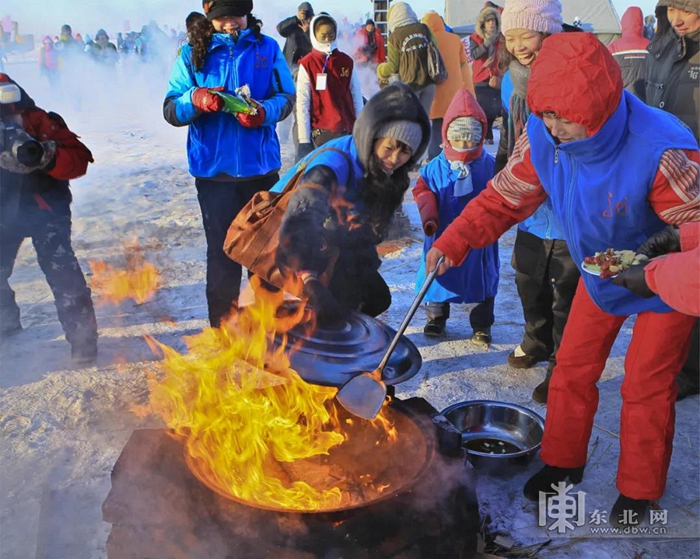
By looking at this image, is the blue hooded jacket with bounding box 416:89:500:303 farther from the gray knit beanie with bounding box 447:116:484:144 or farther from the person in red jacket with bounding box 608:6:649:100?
the person in red jacket with bounding box 608:6:649:100

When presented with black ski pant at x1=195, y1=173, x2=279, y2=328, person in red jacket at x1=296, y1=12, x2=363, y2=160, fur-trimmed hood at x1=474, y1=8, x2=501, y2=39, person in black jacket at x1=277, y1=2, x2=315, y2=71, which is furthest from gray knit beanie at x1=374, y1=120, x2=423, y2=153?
fur-trimmed hood at x1=474, y1=8, x2=501, y2=39

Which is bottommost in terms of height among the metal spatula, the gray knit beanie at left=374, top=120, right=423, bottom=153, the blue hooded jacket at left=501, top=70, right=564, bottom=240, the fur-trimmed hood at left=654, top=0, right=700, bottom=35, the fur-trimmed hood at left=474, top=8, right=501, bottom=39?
the metal spatula

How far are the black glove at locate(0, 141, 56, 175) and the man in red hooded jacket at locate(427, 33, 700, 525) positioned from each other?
254 cm

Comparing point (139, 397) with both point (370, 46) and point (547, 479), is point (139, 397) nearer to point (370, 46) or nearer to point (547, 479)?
point (547, 479)

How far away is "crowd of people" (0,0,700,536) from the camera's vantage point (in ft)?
7.29

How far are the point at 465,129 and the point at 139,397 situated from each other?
2764mm

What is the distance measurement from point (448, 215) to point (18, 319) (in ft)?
10.9

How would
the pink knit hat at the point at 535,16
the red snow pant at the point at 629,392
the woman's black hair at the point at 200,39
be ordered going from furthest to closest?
the woman's black hair at the point at 200,39 → the pink knit hat at the point at 535,16 → the red snow pant at the point at 629,392

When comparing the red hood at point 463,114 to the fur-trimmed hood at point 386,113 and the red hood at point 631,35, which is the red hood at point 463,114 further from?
the red hood at point 631,35

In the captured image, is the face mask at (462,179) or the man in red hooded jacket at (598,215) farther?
the face mask at (462,179)

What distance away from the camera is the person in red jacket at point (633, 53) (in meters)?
4.99

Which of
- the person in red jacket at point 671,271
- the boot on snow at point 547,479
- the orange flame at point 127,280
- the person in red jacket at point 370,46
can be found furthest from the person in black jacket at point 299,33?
the person in red jacket at point 671,271

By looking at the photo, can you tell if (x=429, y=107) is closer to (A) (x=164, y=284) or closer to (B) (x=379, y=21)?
(A) (x=164, y=284)

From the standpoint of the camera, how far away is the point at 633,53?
18.3 ft
